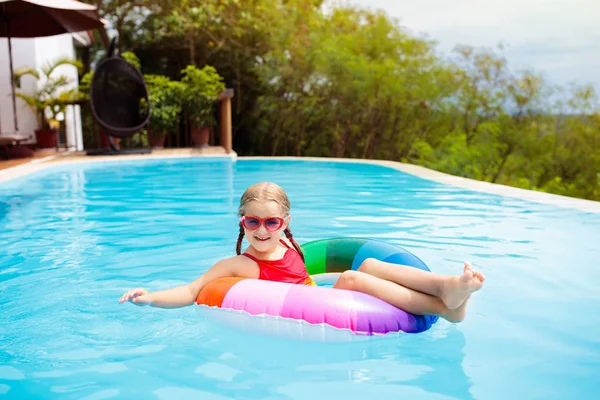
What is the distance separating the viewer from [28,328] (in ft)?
8.29

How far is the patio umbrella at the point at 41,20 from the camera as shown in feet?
27.4

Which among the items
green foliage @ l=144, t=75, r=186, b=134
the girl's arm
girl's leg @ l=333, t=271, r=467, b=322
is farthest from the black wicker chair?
girl's leg @ l=333, t=271, r=467, b=322

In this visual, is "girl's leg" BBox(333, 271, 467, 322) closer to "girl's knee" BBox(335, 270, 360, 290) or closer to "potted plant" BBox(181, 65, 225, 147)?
"girl's knee" BBox(335, 270, 360, 290)

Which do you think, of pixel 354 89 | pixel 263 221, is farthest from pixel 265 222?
pixel 354 89

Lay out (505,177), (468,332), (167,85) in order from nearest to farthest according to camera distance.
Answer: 1. (468,332)
2. (167,85)
3. (505,177)

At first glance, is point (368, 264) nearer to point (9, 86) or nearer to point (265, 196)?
point (265, 196)

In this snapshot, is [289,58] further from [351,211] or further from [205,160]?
[351,211]

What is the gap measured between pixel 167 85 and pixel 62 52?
281cm

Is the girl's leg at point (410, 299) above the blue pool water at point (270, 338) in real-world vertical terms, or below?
above

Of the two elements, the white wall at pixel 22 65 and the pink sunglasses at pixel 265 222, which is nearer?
the pink sunglasses at pixel 265 222

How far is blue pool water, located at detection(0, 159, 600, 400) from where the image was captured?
6.55ft

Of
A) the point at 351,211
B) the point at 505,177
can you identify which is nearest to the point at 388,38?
the point at 505,177

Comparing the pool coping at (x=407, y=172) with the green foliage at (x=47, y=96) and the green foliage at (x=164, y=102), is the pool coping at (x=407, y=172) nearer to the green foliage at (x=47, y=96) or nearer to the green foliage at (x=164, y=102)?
the green foliage at (x=164, y=102)

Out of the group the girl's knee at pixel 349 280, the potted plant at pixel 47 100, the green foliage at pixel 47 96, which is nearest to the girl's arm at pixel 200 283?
the girl's knee at pixel 349 280
